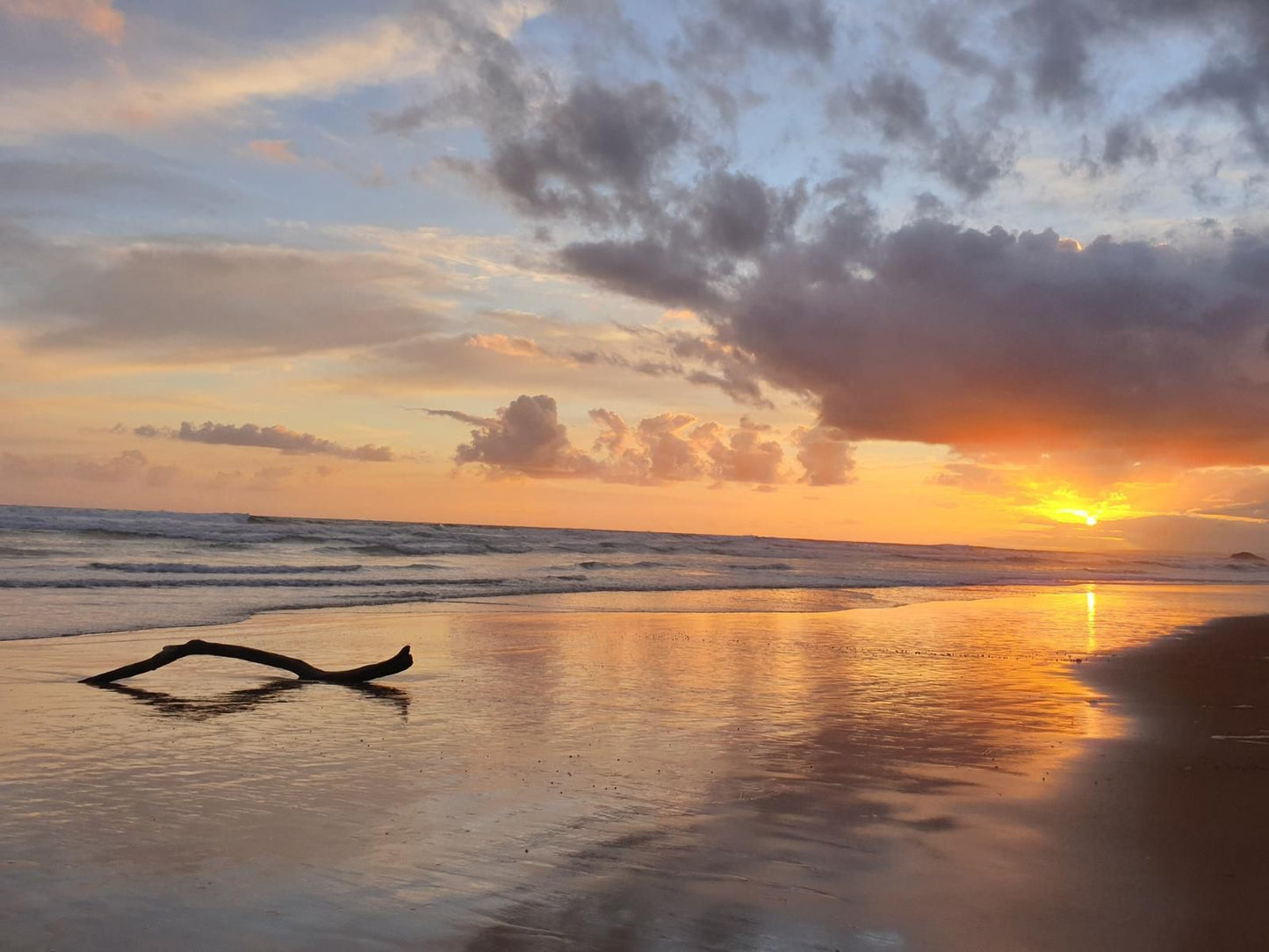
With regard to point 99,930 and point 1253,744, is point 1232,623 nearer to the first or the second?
point 1253,744

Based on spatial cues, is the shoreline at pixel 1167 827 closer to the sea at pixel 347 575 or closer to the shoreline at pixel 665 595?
the shoreline at pixel 665 595

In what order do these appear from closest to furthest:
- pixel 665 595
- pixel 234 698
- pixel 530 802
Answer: pixel 530 802 → pixel 234 698 → pixel 665 595

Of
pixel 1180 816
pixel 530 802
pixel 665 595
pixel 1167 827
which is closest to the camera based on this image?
pixel 1167 827

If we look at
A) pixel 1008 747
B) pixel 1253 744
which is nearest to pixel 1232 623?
pixel 1253 744

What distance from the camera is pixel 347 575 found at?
36000 millimetres

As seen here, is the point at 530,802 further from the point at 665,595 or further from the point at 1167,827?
the point at 665,595

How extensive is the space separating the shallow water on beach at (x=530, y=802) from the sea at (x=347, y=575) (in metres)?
8.90

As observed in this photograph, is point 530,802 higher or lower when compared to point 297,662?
lower

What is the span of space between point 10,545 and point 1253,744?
4835 centimetres

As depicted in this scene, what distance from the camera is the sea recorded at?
23.2m

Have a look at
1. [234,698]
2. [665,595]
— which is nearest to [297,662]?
[234,698]

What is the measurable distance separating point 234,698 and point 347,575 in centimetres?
2526

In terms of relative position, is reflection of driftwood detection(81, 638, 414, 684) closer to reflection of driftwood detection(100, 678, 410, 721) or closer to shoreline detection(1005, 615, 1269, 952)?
reflection of driftwood detection(100, 678, 410, 721)

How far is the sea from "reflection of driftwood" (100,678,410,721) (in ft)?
21.9
